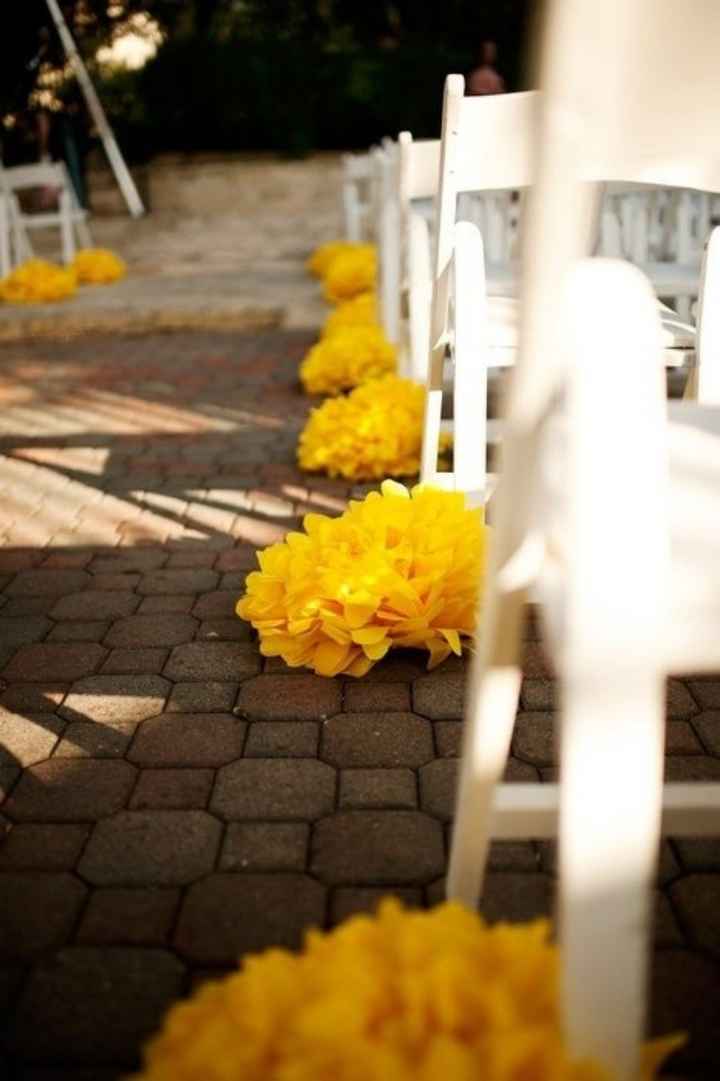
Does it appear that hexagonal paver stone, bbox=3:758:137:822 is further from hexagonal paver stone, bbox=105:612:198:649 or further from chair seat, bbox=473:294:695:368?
chair seat, bbox=473:294:695:368

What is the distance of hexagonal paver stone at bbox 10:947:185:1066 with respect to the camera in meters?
1.28

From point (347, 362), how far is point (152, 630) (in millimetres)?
2548

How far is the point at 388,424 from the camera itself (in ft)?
11.5

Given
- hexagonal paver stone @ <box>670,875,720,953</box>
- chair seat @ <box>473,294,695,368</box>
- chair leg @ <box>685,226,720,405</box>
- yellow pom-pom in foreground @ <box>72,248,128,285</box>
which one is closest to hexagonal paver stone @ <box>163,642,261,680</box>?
chair seat @ <box>473,294,695,368</box>

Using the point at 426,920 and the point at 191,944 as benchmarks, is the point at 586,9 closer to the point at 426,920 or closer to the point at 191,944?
the point at 426,920

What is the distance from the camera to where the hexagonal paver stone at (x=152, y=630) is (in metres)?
2.41

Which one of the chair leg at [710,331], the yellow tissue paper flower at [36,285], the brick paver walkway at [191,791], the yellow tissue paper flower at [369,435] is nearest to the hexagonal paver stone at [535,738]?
the brick paver walkway at [191,791]

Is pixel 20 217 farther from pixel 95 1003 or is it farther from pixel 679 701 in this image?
pixel 95 1003

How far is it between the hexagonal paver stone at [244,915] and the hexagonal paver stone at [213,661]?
0.70 meters

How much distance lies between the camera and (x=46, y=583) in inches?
110

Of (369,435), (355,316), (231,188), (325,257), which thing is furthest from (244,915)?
(231,188)

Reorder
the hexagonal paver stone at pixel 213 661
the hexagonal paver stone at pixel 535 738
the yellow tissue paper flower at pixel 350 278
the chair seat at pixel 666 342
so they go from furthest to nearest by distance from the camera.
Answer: the yellow tissue paper flower at pixel 350 278
the chair seat at pixel 666 342
the hexagonal paver stone at pixel 213 661
the hexagonal paver stone at pixel 535 738

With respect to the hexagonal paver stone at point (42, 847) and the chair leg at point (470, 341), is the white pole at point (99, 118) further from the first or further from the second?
the hexagonal paver stone at point (42, 847)

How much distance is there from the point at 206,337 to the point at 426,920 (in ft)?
20.8
